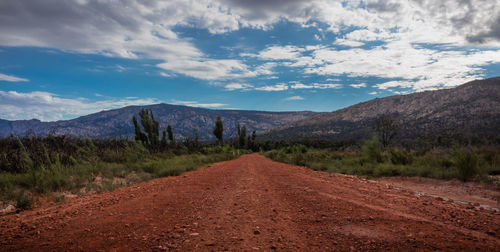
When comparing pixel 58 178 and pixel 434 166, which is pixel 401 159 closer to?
pixel 434 166

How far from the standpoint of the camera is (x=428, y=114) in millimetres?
83625

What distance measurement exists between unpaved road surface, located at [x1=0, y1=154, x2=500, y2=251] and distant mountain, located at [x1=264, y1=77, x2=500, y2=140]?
176 feet

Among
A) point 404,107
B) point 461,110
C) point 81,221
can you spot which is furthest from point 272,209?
point 404,107

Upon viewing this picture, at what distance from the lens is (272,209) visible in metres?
4.94

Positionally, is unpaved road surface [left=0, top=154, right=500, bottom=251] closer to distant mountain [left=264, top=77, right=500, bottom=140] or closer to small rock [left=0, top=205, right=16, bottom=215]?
small rock [left=0, top=205, right=16, bottom=215]

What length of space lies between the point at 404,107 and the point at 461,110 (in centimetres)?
3766

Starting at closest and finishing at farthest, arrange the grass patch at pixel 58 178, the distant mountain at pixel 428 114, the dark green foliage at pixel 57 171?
1. the grass patch at pixel 58 178
2. the dark green foliage at pixel 57 171
3. the distant mountain at pixel 428 114

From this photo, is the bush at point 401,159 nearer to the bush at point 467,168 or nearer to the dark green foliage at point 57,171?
the bush at point 467,168

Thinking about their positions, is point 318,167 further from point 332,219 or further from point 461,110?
point 461,110

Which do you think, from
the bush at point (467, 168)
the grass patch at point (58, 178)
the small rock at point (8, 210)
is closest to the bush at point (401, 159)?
the bush at point (467, 168)

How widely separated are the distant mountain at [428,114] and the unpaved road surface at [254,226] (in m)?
53.6

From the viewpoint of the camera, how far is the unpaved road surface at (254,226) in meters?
3.18

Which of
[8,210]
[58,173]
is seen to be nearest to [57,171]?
[58,173]

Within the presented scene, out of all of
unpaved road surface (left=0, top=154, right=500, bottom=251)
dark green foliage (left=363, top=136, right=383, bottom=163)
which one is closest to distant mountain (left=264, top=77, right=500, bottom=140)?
dark green foliage (left=363, top=136, right=383, bottom=163)
